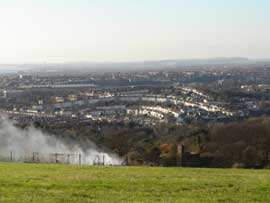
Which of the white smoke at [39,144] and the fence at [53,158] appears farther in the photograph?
the white smoke at [39,144]

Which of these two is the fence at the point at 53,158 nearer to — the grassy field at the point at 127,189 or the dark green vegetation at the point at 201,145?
the dark green vegetation at the point at 201,145

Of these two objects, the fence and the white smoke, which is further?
the white smoke

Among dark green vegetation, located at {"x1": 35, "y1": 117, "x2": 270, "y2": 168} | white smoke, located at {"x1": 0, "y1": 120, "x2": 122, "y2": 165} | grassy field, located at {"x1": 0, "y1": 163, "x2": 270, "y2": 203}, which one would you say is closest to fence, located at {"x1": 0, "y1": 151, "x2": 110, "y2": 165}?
white smoke, located at {"x1": 0, "y1": 120, "x2": 122, "y2": 165}

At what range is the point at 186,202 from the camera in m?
10.1

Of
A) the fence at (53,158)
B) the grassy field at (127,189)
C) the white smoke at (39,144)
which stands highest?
the grassy field at (127,189)

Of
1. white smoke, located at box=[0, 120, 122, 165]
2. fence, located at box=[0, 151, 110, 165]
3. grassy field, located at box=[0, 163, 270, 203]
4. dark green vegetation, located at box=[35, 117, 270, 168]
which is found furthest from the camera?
white smoke, located at box=[0, 120, 122, 165]

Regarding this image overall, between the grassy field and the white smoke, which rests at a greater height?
the grassy field

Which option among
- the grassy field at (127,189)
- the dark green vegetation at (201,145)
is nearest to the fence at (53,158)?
the dark green vegetation at (201,145)

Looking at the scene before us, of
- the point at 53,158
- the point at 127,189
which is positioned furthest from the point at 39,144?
the point at 127,189

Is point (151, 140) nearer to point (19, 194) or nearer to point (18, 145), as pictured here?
point (18, 145)

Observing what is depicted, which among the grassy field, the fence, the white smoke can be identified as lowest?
the white smoke

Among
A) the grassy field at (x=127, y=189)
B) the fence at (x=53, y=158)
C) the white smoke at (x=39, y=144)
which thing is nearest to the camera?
the grassy field at (x=127, y=189)

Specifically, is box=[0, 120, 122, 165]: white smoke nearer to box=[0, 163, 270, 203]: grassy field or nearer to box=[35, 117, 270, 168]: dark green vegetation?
box=[35, 117, 270, 168]: dark green vegetation

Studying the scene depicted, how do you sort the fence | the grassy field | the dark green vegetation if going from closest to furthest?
the grassy field
the fence
the dark green vegetation
